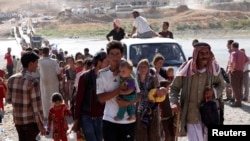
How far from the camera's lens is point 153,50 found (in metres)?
11.4

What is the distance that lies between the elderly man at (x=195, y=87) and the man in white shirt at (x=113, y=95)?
0.60m

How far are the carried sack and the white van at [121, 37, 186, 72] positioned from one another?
5643 mm

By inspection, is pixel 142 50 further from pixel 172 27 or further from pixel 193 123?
pixel 172 27

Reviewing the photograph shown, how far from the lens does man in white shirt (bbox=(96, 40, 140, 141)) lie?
5.23 metres

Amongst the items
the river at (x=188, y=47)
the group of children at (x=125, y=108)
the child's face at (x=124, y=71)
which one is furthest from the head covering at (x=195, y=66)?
the river at (x=188, y=47)

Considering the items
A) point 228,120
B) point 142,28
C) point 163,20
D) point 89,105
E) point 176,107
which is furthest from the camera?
point 163,20

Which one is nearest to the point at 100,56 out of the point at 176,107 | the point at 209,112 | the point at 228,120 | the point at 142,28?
the point at 176,107

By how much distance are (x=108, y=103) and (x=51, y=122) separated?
2.49 m

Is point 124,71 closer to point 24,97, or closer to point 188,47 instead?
point 24,97

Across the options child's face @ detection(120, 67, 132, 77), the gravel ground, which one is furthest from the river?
child's face @ detection(120, 67, 132, 77)

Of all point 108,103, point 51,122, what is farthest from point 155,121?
point 51,122

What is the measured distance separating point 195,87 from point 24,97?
6.24 feet

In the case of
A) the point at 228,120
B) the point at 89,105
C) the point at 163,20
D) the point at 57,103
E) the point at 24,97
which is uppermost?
the point at 24,97

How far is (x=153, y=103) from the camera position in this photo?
6.38 m
